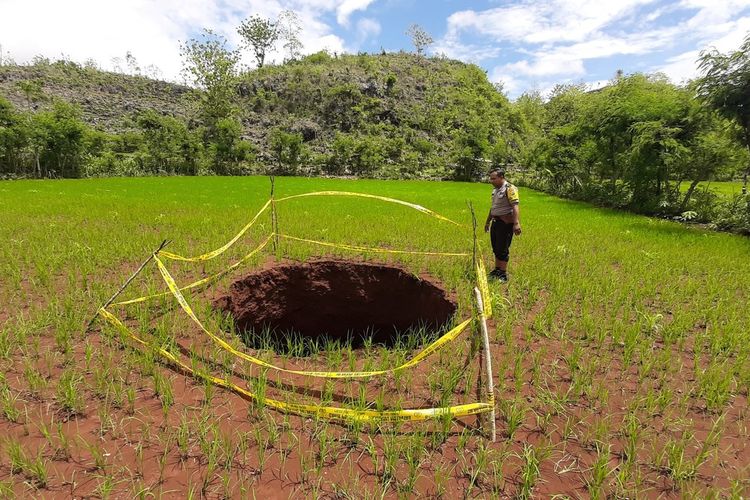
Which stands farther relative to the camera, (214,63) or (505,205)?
(214,63)

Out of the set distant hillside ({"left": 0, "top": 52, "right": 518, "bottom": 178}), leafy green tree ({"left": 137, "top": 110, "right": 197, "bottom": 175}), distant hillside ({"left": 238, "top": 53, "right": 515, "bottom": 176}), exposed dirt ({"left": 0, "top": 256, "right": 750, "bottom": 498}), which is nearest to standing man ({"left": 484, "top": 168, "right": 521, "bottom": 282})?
exposed dirt ({"left": 0, "top": 256, "right": 750, "bottom": 498})

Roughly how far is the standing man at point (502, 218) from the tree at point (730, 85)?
9.05 meters

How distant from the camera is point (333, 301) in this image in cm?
642

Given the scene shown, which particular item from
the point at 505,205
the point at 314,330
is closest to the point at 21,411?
the point at 314,330

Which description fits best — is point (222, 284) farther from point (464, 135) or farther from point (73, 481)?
point (464, 135)

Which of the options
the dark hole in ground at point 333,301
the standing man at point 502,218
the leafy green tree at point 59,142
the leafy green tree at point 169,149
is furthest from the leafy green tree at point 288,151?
the standing man at point 502,218

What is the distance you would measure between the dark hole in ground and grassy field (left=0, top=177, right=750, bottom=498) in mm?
395

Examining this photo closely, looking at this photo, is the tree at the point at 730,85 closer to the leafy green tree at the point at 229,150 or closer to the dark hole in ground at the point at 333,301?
the dark hole in ground at the point at 333,301

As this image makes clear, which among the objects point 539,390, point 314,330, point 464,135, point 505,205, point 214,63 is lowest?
point 314,330

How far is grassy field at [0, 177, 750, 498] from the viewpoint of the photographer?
208 cm

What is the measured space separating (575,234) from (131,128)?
1783 inches

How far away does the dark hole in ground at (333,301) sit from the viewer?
5.43 metres

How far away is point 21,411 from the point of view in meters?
2.45

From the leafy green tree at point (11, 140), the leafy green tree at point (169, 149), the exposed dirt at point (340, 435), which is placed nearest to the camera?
the exposed dirt at point (340, 435)
